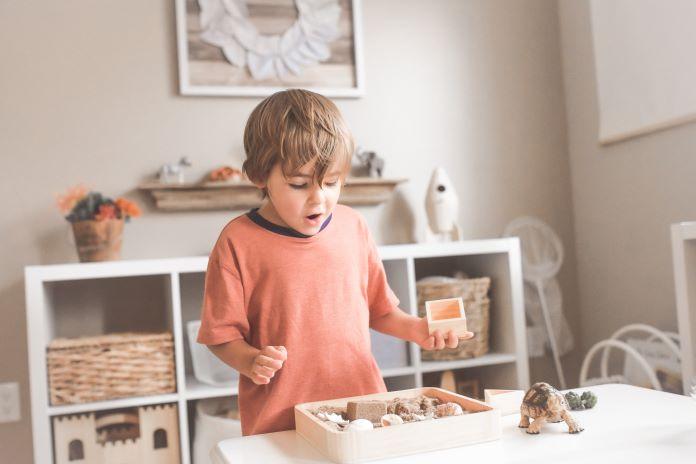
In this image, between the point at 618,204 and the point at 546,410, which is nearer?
the point at 546,410

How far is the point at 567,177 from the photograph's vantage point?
2.64 m

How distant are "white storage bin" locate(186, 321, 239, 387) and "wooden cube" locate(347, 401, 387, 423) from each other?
4.08 ft

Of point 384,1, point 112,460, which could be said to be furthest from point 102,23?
point 112,460

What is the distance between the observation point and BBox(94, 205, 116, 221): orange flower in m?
2.00

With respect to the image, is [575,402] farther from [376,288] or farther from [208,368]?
[208,368]

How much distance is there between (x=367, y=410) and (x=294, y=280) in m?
0.31

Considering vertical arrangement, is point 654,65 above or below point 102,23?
below

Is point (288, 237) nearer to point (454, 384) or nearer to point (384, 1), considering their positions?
point (454, 384)

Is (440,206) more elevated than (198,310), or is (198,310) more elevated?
(440,206)

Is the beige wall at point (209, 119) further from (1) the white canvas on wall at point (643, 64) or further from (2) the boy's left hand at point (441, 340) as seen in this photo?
(2) the boy's left hand at point (441, 340)

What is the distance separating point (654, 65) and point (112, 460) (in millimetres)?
1944

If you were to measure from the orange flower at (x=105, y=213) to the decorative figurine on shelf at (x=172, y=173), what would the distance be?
226 mm

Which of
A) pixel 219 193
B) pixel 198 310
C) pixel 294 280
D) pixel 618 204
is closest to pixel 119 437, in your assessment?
pixel 198 310

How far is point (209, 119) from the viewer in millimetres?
2314
